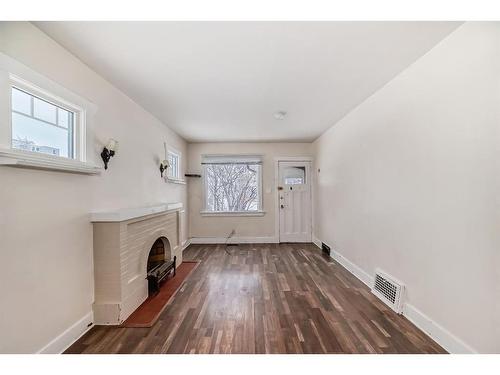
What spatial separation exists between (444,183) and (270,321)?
71.0 inches

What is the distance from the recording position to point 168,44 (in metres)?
1.68

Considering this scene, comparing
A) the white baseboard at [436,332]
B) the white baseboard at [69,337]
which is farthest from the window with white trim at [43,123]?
the white baseboard at [436,332]

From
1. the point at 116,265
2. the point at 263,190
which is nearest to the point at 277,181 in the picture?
the point at 263,190

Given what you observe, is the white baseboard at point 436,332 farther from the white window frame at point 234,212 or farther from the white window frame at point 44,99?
the white window frame at point 234,212

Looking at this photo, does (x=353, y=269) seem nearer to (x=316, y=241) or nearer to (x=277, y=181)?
(x=316, y=241)

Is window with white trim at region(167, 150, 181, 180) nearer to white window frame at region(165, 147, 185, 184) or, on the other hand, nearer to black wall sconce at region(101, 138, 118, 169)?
white window frame at region(165, 147, 185, 184)

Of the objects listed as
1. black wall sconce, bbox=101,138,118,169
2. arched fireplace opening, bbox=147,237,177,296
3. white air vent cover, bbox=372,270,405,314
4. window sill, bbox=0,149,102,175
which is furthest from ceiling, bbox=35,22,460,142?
white air vent cover, bbox=372,270,405,314

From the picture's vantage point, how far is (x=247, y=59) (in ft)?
6.16

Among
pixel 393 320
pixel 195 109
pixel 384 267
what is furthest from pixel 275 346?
pixel 195 109

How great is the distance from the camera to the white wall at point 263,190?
17.1ft

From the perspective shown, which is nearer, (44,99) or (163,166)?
(44,99)
